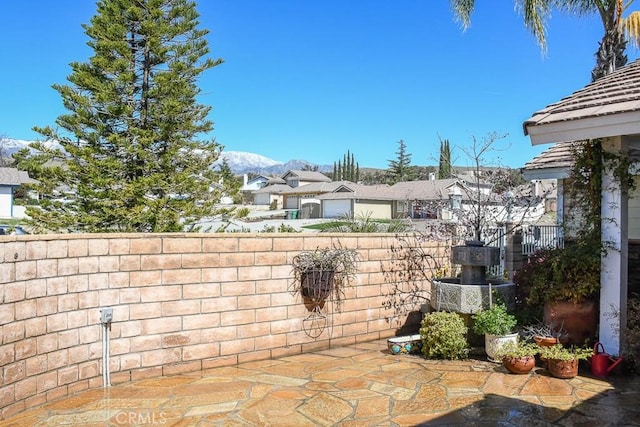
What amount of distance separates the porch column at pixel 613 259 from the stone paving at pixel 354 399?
0.45 meters

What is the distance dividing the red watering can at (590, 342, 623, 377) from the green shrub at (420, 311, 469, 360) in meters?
1.21

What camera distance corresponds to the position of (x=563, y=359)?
433cm

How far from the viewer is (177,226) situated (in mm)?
13992

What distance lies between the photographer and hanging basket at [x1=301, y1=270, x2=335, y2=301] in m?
5.24

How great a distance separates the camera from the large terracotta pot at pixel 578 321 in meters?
4.75

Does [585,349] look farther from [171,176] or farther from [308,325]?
[171,176]

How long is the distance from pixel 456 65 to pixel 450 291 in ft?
60.4

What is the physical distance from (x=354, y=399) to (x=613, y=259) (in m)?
2.88

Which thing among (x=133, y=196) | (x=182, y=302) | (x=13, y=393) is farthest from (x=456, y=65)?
(x=13, y=393)

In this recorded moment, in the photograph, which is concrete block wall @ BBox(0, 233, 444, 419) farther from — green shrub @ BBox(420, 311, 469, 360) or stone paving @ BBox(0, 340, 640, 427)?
green shrub @ BBox(420, 311, 469, 360)

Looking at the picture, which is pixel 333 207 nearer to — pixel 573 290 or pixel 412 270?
pixel 412 270

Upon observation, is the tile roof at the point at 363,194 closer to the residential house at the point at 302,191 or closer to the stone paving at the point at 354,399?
the residential house at the point at 302,191

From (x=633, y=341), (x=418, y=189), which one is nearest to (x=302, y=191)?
(x=418, y=189)

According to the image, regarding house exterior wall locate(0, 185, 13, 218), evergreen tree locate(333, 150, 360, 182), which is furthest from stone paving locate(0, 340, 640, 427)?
evergreen tree locate(333, 150, 360, 182)
